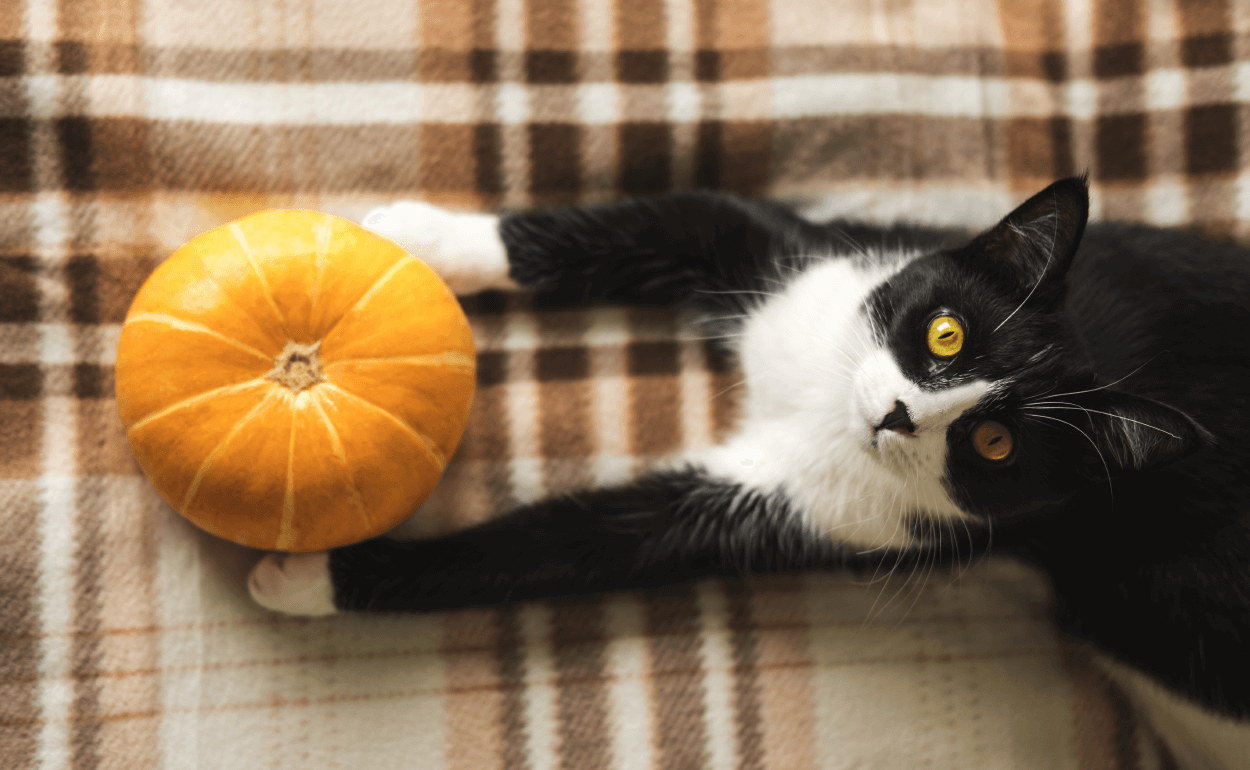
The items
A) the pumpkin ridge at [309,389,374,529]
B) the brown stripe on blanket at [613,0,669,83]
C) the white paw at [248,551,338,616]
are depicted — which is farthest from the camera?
the brown stripe on blanket at [613,0,669,83]

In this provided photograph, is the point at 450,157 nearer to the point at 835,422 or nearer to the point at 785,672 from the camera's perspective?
the point at 835,422

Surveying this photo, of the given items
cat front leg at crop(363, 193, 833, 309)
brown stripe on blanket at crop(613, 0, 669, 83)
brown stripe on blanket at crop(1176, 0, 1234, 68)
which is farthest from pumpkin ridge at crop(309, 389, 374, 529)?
brown stripe on blanket at crop(1176, 0, 1234, 68)

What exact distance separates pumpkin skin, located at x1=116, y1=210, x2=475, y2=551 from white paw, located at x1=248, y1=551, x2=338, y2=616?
5.1 inches

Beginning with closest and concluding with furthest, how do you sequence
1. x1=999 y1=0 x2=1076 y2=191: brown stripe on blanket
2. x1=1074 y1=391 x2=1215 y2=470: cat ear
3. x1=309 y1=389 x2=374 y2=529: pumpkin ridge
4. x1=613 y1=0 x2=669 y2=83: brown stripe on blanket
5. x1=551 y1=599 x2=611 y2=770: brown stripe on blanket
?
1. x1=1074 y1=391 x2=1215 y2=470: cat ear
2. x1=309 y1=389 x2=374 y2=529: pumpkin ridge
3. x1=551 y1=599 x2=611 y2=770: brown stripe on blanket
4. x1=613 y1=0 x2=669 y2=83: brown stripe on blanket
5. x1=999 y1=0 x2=1076 y2=191: brown stripe on blanket

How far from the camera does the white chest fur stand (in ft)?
3.38

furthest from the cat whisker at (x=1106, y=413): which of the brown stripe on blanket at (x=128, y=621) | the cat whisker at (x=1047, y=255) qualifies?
the brown stripe on blanket at (x=128, y=621)

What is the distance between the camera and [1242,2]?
4.93 feet

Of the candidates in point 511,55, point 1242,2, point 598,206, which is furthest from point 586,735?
point 1242,2

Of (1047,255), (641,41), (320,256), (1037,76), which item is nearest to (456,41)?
(641,41)

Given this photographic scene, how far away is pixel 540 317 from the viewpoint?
1398 millimetres

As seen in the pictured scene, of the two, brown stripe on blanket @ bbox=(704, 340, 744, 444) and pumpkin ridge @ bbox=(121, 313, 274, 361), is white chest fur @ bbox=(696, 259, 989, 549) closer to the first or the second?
brown stripe on blanket @ bbox=(704, 340, 744, 444)

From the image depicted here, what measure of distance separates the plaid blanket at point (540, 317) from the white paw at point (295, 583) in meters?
0.07

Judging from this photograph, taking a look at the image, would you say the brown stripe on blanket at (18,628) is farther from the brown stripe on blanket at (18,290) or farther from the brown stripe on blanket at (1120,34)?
the brown stripe on blanket at (1120,34)

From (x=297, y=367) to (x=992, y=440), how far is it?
3.05ft
